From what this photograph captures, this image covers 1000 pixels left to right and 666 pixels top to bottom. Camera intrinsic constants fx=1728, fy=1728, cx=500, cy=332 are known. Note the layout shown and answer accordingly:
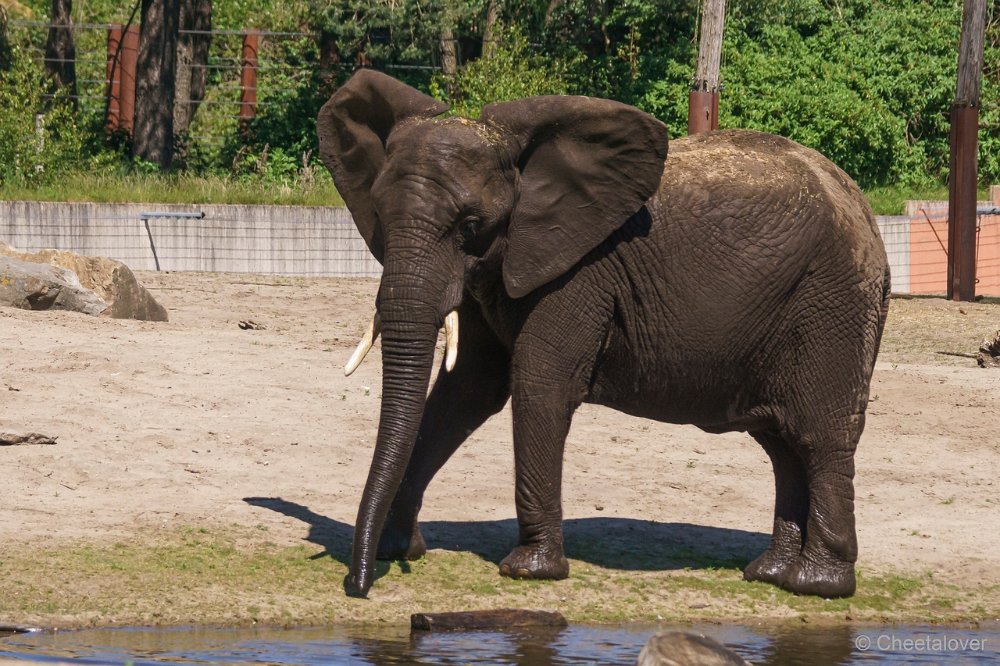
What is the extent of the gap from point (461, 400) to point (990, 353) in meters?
8.15

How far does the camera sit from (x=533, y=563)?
27.2 feet

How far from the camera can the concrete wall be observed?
1966 centimetres

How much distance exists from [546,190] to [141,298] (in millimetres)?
7435

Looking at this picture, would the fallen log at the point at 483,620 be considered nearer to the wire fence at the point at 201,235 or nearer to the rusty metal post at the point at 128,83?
the wire fence at the point at 201,235

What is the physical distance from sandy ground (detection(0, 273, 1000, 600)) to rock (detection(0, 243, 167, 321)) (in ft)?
1.80

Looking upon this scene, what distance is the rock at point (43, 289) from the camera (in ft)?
45.9

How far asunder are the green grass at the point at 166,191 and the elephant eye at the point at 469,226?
13581 millimetres

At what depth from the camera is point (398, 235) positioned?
7488 mm

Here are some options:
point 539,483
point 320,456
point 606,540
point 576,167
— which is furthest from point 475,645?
point 320,456

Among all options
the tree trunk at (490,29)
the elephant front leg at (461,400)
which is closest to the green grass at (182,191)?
the tree trunk at (490,29)

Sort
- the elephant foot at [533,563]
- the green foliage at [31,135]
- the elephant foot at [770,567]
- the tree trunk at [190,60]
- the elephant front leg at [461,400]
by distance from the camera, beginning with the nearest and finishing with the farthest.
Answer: the elephant foot at [533,563] < the elephant front leg at [461,400] < the elephant foot at [770,567] < the green foliage at [31,135] < the tree trunk at [190,60]

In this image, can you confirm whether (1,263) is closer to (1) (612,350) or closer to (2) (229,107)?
(1) (612,350)

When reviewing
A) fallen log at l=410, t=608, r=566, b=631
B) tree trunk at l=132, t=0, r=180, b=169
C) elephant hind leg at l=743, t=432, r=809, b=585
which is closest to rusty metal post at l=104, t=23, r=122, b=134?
tree trunk at l=132, t=0, r=180, b=169

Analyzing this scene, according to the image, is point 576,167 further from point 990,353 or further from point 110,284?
point 990,353
